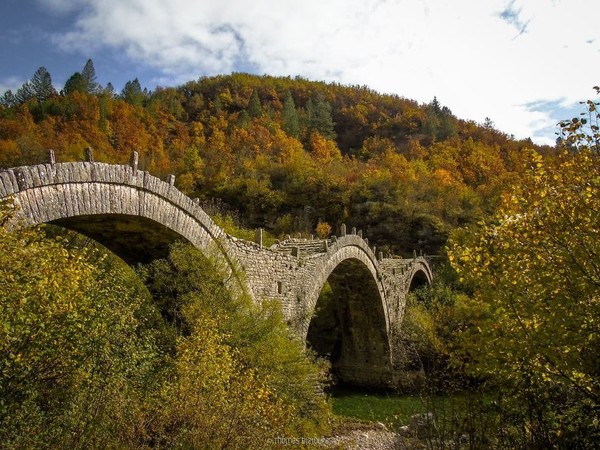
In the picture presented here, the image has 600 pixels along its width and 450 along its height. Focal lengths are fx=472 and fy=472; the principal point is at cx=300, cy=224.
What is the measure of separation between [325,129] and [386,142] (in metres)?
11.2

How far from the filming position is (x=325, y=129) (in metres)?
82.6

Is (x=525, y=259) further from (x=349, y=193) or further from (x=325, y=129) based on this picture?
(x=325, y=129)

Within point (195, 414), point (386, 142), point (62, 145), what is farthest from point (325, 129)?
point (195, 414)

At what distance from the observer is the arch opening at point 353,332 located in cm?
2781

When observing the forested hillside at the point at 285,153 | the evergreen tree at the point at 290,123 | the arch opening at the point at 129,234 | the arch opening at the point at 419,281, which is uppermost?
the evergreen tree at the point at 290,123

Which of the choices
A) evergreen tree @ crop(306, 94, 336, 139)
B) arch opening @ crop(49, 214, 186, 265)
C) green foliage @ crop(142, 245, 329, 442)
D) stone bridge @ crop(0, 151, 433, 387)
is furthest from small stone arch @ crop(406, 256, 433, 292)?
evergreen tree @ crop(306, 94, 336, 139)

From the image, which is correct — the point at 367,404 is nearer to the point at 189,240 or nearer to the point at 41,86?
the point at 189,240

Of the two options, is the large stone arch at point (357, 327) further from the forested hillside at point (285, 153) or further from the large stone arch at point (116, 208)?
the forested hillside at point (285, 153)

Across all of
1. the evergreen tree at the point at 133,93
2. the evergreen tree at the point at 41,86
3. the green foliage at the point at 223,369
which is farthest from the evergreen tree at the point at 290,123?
the green foliage at the point at 223,369

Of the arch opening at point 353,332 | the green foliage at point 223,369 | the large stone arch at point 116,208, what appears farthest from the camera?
the arch opening at point 353,332

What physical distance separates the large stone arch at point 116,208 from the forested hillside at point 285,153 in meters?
23.2

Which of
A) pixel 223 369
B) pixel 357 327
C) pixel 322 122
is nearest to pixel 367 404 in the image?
pixel 357 327

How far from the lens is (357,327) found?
2952 cm

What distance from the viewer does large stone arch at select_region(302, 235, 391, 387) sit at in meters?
26.7
